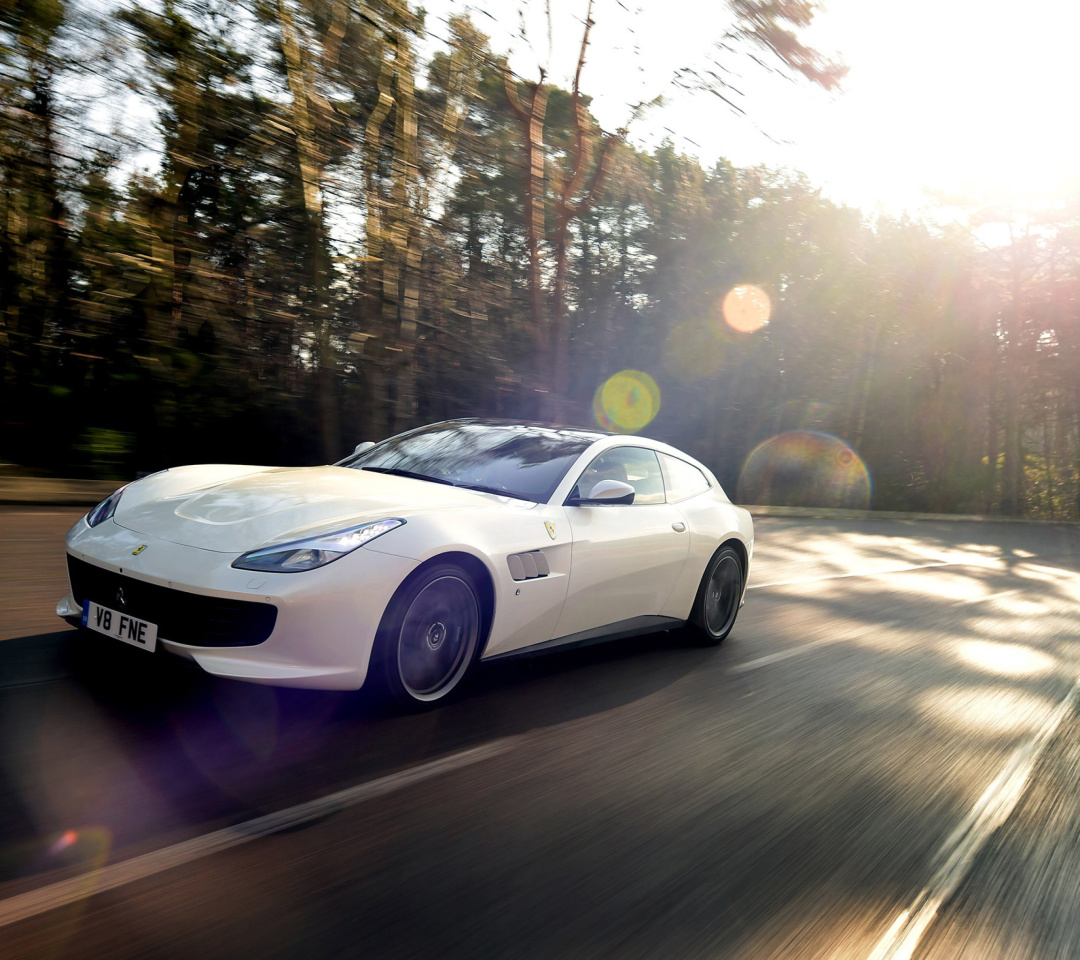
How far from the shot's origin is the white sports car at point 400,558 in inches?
141

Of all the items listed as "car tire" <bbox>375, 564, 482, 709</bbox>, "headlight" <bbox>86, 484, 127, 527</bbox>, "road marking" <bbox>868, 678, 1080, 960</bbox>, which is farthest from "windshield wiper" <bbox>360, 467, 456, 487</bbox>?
"road marking" <bbox>868, 678, 1080, 960</bbox>

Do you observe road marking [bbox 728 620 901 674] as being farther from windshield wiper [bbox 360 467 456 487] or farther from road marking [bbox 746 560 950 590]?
windshield wiper [bbox 360 467 456 487]

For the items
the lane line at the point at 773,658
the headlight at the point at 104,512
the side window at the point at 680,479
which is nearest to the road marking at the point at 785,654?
the lane line at the point at 773,658

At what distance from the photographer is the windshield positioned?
16.4ft

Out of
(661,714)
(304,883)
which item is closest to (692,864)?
(304,883)

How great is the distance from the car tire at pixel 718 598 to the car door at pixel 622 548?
47 cm

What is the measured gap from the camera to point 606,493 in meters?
4.89

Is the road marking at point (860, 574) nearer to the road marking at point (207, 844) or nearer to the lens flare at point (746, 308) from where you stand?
the road marking at point (207, 844)

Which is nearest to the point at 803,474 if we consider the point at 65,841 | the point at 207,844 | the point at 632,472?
the point at 632,472

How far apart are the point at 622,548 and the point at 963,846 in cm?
218

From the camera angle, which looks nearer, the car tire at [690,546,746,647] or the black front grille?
the black front grille

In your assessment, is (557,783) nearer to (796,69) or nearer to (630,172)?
(796,69)

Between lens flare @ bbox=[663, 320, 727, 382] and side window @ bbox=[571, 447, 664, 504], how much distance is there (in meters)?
19.2

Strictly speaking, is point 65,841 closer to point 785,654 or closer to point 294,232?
point 785,654
